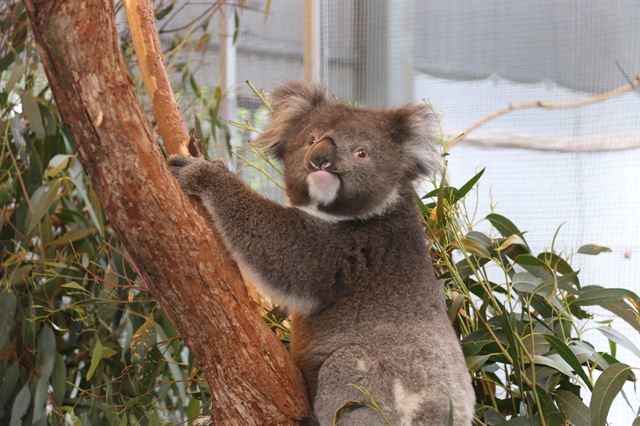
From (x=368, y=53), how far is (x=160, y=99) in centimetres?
142

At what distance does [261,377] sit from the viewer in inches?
64.4

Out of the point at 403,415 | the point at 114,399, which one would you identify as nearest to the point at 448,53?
the point at 403,415

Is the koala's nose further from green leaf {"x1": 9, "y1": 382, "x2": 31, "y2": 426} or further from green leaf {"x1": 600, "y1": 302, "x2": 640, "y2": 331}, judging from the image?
green leaf {"x1": 9, "y1": 382, "x2": 31, "y2": 426}

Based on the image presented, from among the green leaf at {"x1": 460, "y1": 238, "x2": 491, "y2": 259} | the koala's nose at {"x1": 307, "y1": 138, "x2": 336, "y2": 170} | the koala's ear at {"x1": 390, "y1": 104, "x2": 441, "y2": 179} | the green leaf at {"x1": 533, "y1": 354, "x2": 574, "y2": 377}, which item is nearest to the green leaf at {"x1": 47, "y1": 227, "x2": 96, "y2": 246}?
the koala's nose at {"x1": 307, "y1": 138, "x2": 336, "y2": 170}

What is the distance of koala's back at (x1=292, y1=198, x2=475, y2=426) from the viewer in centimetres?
177

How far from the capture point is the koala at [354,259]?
179cm

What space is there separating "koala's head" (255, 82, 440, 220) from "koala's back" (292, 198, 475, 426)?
9 cm

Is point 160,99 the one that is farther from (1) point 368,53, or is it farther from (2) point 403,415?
(1) point 368,53

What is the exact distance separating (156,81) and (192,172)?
0.29m

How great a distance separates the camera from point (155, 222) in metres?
1.47

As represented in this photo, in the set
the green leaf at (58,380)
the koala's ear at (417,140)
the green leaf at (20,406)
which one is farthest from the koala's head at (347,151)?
the green leaf at (20,406)

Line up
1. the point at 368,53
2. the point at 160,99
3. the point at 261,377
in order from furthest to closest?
1. the point at 368,53
2. the point at 160,99
3. the point at 261,377

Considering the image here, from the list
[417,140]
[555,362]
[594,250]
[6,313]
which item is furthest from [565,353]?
[6,313]

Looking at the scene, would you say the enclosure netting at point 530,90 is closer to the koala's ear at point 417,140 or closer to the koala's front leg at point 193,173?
the koala's ear at point 417,140
